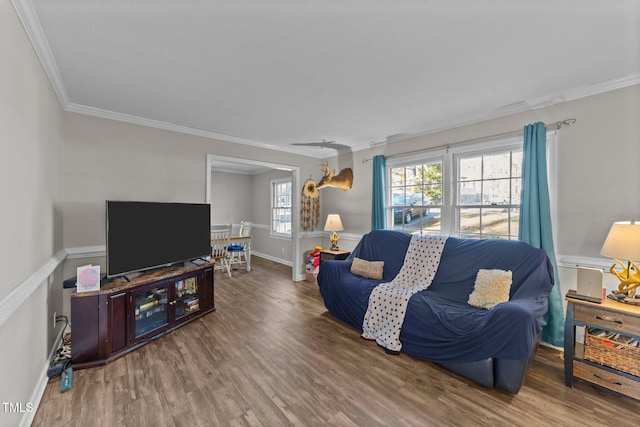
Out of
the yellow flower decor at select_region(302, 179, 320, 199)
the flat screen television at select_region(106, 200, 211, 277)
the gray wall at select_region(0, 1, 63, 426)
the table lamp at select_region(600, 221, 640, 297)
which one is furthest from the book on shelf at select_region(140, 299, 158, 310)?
the table lamp at select_region(600, 221, 640, 297)

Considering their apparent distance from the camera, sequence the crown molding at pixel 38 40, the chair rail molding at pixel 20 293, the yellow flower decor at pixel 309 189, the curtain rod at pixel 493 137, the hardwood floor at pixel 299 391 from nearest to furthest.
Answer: the chair rail molding at pixel 20 293, the crown molding at pixel 38 40, the hardwood floor at pixel 299 391, the curtain rod at pixel 493 137, the yellow flower decor at pixel 309 189


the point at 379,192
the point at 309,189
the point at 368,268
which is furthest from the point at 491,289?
the point at 309,189

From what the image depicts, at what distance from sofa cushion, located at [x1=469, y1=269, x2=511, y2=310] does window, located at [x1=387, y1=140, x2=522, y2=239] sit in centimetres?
91

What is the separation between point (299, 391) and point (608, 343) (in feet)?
7.83

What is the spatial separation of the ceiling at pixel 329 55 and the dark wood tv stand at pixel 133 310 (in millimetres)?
1940

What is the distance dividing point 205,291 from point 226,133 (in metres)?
2.34

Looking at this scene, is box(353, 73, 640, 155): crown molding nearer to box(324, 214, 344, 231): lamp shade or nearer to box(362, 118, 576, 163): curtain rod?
box(362, 118, 576, 163): curtain rod

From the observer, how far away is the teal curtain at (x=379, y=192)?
428 centimetres

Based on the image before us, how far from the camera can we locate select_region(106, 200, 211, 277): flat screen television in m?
2.59

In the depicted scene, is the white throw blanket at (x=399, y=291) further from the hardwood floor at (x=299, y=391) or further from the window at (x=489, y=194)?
the window at (x=489, y=194)

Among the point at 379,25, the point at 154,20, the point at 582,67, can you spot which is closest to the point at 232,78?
the point at 154,20

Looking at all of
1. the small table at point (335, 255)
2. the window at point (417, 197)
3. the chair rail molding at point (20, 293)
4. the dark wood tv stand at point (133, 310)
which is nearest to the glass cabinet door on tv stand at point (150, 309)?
the dark wood tv stand at point (133, 310)

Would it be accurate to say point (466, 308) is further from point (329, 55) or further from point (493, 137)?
point (329, 55)

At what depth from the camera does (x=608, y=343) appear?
2002 millimetres
